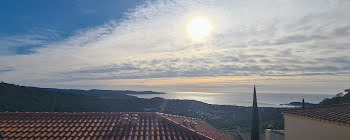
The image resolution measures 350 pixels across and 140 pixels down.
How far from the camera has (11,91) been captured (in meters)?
39.1

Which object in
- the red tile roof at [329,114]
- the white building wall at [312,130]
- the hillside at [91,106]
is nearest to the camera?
the white building wall at [312,130]

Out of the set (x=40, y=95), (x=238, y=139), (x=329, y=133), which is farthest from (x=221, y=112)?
(x=329, y=133)

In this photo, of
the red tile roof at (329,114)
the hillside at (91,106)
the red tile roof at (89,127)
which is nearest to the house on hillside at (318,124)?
the red tile roof at (329,114)

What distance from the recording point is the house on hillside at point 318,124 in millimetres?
8922

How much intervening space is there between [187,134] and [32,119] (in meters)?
7.59

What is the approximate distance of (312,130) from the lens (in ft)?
34.7

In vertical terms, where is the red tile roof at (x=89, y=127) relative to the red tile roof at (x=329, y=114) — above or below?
below

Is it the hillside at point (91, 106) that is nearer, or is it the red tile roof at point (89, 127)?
the red tile roof at point (89, 127)

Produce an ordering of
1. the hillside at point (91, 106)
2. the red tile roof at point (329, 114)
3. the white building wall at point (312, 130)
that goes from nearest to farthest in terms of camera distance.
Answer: the white building wall at point (312, 130) → the red tile roof at point (329, 114) → the hillside at point (91, 106)

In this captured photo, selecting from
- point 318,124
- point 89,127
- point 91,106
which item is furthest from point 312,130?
point 91,106

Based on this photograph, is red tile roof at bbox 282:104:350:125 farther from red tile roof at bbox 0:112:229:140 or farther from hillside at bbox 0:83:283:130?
hillside at bbox 0:83:283:130

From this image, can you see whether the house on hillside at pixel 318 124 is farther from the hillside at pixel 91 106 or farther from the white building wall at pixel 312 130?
the hillside at pixel 91 106

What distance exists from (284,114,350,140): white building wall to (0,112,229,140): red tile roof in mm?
4107

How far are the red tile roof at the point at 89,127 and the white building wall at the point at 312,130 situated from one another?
4.11 metres
